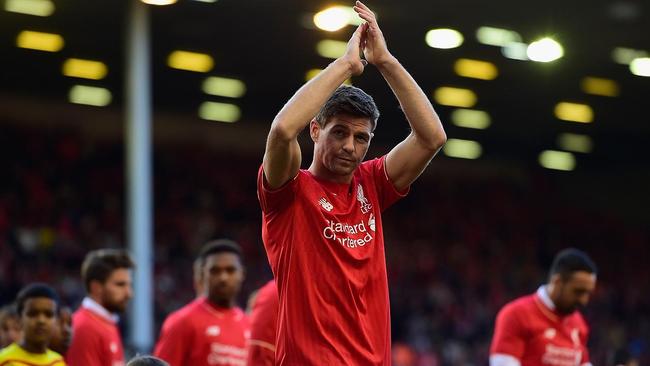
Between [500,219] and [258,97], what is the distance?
7.66m

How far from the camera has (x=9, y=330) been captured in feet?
33.6

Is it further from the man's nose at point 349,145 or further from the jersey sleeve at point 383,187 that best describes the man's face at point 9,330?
the man's nose at point 349,145

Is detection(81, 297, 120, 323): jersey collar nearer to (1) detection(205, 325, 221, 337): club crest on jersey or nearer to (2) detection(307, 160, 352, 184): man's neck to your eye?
(1) detection(205, 325, 221, 337): club crest on jersey

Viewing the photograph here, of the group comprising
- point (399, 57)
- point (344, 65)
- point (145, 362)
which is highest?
point (399, 57)

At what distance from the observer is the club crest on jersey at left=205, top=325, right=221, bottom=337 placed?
899 cm

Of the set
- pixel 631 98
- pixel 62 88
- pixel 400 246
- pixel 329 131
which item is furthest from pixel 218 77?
pixel 329 131

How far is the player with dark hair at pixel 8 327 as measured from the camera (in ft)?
33.2

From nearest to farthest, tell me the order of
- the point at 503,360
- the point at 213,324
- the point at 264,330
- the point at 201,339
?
the point at 264,330
the point at 201,339
the point at 213,324
the point at 503,360

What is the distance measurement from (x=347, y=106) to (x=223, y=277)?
447 cm

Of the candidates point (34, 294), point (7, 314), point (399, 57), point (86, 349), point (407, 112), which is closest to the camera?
point (407, 112)

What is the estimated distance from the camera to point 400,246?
1173 inches

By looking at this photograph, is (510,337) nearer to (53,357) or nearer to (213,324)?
(213,324)

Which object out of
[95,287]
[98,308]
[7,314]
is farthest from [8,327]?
[98,308]

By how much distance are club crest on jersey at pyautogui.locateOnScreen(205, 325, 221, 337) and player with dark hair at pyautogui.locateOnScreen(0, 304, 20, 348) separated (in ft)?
6.01
